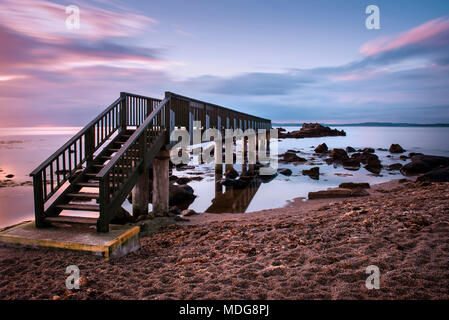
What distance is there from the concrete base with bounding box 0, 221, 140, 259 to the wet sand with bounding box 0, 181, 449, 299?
0.15 m

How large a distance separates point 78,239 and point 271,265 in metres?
3.52

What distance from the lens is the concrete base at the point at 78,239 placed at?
17.3 feet

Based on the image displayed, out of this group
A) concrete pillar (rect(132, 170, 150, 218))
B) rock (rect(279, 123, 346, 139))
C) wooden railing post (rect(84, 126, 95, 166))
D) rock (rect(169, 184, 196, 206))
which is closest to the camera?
wooden railing post (rect(84, 126, 95, 166))

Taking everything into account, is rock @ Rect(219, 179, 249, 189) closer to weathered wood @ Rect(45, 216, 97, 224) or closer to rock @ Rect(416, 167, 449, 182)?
rock @ Rect(416, 167, 449, 182)

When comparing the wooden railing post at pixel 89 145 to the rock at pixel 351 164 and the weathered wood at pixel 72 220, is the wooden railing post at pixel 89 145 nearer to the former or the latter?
the weathered wood at pixel 72 220

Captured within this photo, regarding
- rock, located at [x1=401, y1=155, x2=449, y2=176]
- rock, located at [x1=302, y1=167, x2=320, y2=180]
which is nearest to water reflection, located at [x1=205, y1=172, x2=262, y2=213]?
rock, located at [x1=302, y1=167, x2=320, y2=180]

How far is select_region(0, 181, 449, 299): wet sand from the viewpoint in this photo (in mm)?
3891

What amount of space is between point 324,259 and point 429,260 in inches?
57.2

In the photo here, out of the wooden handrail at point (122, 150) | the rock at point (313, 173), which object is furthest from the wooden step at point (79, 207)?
the rock at point (313, 173)

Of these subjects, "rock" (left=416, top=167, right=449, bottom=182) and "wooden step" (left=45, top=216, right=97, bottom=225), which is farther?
"rock" (left=416, top=167, right=449, bottom=182)

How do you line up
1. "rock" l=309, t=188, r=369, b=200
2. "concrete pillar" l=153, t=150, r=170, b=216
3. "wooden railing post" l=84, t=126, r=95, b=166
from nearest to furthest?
1. "wooden railing post" l=84, t=126, r=95, b=166
2. "concrete pillar" l=153, t=150, r=170, b=216
3. "rock" l=309, t=188, r=369, b=200

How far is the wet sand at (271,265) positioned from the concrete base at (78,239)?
0.15 meters

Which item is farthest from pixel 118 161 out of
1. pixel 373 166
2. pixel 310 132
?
pixel 310 132

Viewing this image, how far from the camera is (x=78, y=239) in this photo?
5.49 meters
